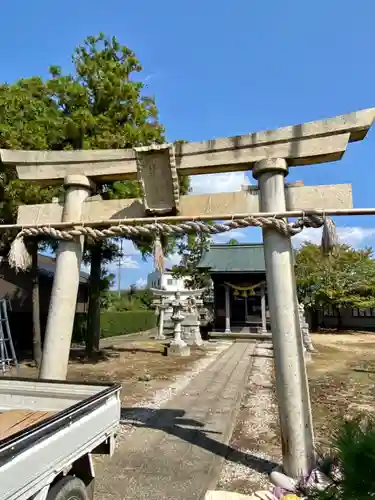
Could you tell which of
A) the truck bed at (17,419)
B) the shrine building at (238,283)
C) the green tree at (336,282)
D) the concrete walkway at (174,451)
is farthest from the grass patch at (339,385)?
the green tree at (336,282)

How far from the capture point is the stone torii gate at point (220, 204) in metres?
3.98

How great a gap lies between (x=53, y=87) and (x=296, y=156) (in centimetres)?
1004

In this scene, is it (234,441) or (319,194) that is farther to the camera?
(234,441)

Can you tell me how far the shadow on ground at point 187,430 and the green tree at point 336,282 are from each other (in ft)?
63.7

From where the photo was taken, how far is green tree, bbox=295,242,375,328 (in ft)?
80.1

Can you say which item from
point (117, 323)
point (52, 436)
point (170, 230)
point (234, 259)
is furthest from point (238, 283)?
point (52, 436)

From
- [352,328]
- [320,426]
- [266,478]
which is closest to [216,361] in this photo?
[320,426]

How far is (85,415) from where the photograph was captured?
8.87 feet

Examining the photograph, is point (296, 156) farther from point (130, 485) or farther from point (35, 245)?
point (35, 245)

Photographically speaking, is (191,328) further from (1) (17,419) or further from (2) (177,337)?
(1) (17,419)

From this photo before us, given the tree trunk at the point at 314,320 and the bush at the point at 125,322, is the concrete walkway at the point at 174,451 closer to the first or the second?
the bush at the point at 125,322

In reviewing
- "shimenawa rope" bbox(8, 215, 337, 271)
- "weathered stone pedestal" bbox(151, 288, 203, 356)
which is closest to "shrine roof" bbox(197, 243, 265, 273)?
"weathered stone pedestal" bbox(151, 288, 203, 356)

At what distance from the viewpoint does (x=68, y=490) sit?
2.49 m

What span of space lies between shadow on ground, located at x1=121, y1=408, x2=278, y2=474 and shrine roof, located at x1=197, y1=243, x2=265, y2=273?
15.4 meters
